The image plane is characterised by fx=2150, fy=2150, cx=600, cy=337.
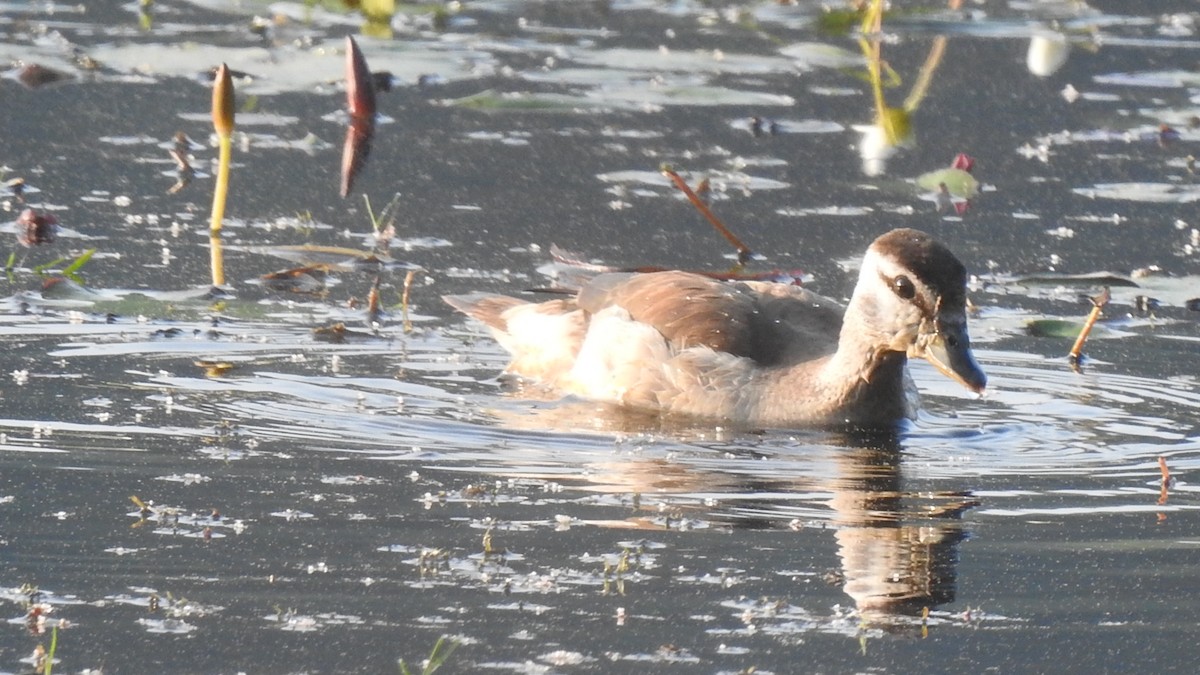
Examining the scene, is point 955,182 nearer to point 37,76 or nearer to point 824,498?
point 824,498

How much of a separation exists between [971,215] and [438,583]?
6355mm

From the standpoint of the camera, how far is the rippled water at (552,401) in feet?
18.1

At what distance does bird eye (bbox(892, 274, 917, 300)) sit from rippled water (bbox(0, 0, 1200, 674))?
536mm

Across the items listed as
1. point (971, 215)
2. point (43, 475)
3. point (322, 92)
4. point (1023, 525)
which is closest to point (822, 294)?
point (971, 215)

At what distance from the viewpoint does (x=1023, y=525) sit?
6578 millimetres

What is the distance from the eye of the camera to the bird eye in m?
8.09

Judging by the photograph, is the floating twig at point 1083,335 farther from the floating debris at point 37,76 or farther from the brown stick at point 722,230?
the floating debris at point 37,76

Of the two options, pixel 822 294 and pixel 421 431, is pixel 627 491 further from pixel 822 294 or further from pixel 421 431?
pixel 822 294

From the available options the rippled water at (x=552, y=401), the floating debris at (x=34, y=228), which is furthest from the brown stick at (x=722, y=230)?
the floating debris at (x=34, y=228)

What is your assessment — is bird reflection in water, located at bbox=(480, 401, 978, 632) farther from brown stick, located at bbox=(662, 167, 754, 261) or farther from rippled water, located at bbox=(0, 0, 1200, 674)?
brown stick, located at bbox=(662, 167, 754, 261)

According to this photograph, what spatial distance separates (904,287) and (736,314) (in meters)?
0.83

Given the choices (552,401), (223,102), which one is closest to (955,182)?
(552,401)

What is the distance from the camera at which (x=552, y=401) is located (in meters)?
8.71

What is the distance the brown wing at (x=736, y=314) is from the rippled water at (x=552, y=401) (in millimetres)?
497
